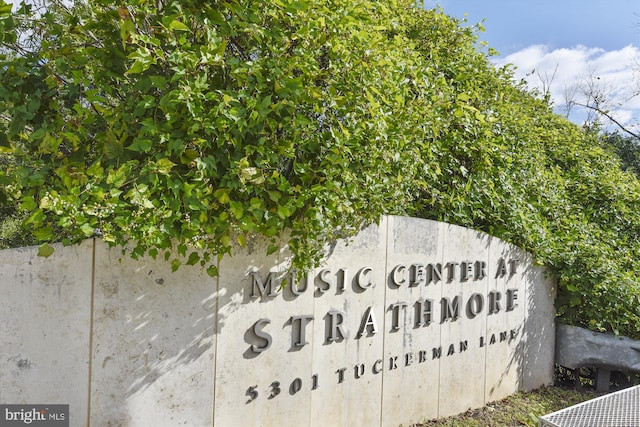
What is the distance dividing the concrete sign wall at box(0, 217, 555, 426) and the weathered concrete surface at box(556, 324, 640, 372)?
2.94ft

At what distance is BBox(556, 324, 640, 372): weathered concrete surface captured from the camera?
4758 mm

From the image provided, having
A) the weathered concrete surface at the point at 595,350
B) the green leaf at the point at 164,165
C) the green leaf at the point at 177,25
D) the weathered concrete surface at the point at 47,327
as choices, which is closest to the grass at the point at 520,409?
the weathered concrete surface at the point at 595,350

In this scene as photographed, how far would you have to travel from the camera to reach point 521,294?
15.7ft

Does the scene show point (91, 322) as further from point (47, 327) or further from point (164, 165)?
point (164, 165)

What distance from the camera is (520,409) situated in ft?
14.4

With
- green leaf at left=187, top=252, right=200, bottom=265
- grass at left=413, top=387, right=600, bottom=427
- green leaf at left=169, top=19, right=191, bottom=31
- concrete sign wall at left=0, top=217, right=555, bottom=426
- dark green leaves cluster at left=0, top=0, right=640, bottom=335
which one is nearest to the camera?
green leaf at left=169, top=19, right=191, bottom=31

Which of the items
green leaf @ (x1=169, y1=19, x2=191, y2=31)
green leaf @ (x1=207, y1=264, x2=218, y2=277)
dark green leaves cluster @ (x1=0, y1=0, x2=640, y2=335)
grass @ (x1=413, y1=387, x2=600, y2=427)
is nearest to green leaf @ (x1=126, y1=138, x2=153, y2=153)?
dark green leaves cluster @ (x1=0, y1=0, x2=640, y2=335)

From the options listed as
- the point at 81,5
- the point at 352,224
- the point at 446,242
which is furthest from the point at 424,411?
the point at 81,5

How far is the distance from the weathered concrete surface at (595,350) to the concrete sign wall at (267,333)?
895mm

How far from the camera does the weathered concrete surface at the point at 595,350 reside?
4.76 meters

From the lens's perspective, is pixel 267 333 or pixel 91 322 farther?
pixel 267 333

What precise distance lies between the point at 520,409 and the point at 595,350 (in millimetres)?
1210

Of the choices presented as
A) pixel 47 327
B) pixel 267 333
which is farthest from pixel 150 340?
pixel 267 333

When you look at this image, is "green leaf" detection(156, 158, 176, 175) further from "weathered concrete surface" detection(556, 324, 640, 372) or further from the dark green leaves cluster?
"weathered concrete surface" detection(556, 324, 640, 372)
